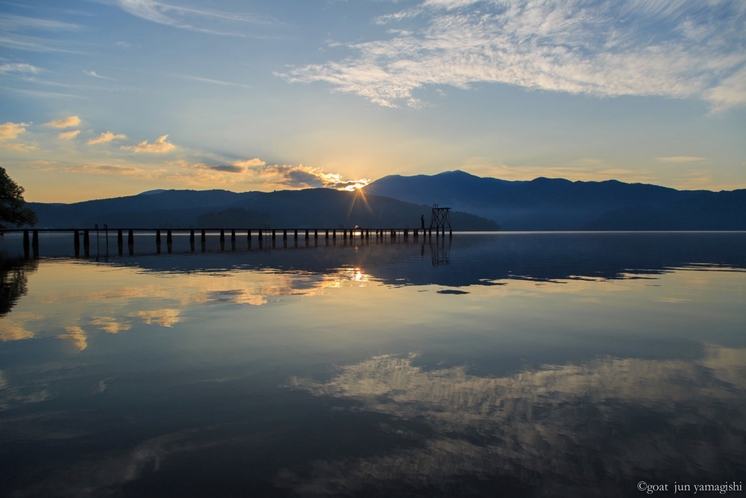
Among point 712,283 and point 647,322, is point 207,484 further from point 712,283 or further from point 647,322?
point 712,283

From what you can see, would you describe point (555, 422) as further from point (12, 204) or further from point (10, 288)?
point (12, 204)

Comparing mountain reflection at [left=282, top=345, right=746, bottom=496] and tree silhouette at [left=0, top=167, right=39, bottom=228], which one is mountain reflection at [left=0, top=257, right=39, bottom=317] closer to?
mountain reflection at [left=282, top=345, right=746, bottom=496]

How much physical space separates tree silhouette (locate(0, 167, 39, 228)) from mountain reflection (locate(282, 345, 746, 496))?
7250cm

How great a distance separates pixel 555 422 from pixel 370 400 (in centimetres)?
286

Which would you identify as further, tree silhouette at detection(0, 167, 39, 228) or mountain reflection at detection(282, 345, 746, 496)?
tree silhouette at detection(0, 167, 39, 228)

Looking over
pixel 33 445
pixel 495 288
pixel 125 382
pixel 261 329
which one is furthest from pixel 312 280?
pixel 33 445

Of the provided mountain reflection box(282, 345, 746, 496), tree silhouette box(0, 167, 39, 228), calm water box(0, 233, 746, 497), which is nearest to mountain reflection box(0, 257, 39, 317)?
calm water box(0, 233, 746, 497)

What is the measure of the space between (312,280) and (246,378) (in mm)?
17564

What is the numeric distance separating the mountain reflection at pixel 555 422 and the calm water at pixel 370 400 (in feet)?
0.10

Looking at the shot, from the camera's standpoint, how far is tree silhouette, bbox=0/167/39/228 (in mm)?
63656

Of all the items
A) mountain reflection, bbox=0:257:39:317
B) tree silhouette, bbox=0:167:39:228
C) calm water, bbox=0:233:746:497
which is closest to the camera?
calm water, bbox=0:233:746:497

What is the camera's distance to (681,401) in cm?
796

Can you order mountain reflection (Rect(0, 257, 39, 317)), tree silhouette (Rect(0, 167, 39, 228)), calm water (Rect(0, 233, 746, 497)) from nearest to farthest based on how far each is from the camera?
1. calm water (Rect(0, 233, 746, 497))
2. mountain reflection (Rect(0, 257, 39, 317))
3. tree silhouette (Rect(0, 167, 39, 228))

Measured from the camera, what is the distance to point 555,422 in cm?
701
